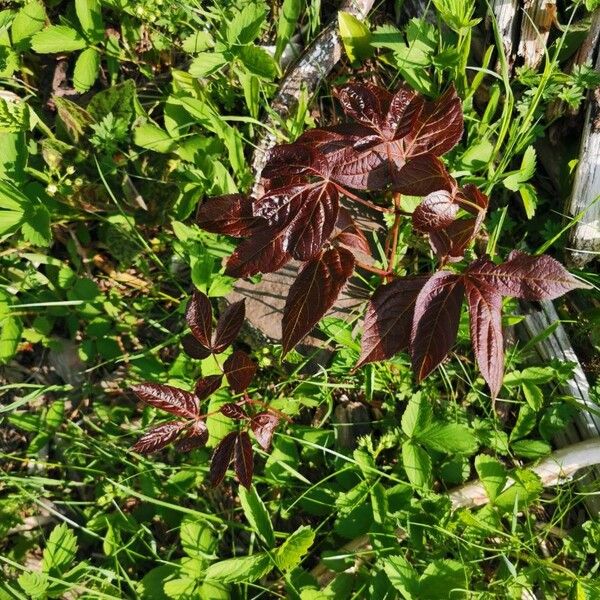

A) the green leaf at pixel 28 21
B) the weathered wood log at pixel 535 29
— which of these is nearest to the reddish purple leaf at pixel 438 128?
the weathered wood log at pixel 535 29

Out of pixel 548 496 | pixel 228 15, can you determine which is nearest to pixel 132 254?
pixel 228 15

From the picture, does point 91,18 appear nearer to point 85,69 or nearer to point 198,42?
point 85,69

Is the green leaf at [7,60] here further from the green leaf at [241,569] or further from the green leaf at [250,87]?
the green leaf at [241,569]

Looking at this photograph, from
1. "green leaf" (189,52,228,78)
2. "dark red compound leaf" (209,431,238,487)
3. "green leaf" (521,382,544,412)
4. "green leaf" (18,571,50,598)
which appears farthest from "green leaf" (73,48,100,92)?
"green leaf" (521,382,544,412)

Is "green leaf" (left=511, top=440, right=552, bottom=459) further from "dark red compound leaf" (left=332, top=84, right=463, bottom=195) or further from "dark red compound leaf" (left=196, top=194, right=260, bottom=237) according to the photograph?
"dark red compound leaf" (left=196, top=194, right=260, bottom=237)

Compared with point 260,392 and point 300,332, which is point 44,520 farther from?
point 300,332

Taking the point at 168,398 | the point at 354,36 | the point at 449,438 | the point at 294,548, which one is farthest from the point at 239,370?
the point at 354,36
